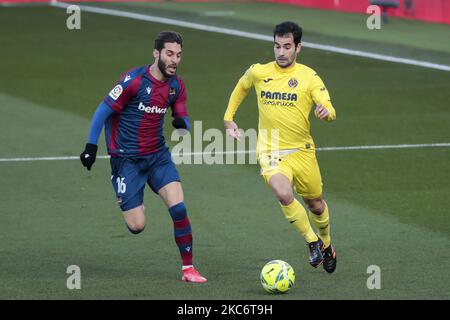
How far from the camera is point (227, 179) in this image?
16.8 meters

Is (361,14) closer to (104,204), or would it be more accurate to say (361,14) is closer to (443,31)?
(443,31)

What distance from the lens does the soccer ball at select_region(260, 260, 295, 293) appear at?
420 inches

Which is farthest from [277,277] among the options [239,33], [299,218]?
[239,33]

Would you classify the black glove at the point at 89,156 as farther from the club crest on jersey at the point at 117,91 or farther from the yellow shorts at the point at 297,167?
the yellow shorts at the point at 297,167

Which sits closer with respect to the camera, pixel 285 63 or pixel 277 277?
pixel 277 277

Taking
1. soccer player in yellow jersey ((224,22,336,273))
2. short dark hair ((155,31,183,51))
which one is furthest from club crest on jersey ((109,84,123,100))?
soccer player in yellow jersey ((224,22,336,273))

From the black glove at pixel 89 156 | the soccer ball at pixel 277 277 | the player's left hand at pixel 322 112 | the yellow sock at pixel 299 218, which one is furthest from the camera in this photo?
the yellow sock at pixel 299 218

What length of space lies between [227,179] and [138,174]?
16.8 ft

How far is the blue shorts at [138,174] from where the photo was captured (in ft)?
38.4

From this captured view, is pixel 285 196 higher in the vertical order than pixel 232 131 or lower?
lower

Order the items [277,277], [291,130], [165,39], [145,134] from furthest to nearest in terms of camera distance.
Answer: [291,130] < [145,134] < [165,39] < [277,277]

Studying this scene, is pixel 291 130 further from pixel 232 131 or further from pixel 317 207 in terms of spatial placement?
pixel 317 207

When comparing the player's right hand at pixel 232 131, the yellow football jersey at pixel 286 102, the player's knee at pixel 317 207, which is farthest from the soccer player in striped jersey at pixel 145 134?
the player's knee at pixel 317 207

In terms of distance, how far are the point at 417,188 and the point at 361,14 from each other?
2230 cm
